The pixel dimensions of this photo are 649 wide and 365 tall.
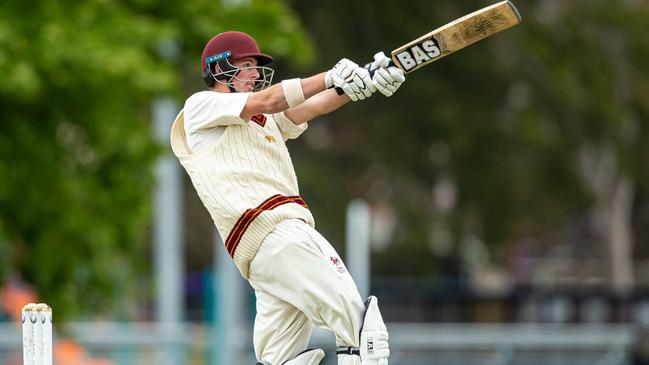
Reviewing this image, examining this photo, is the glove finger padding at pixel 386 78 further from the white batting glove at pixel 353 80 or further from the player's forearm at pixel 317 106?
the player's forearm at pixel 317 106

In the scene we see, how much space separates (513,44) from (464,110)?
1.72 metres

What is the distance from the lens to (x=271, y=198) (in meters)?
7.54

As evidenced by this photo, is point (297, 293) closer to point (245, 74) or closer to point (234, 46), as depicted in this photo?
point (245, 74)

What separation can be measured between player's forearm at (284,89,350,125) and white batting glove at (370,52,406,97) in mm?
393

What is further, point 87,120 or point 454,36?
point 87,120

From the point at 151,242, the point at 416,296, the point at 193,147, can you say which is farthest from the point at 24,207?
the point at 151,242

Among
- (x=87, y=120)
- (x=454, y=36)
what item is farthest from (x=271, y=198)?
(x=87, y=120)

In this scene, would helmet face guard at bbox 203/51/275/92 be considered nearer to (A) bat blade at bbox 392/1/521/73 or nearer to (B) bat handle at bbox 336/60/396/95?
(B) bat handle at bbox 336/60/396/95

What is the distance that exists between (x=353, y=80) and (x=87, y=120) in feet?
32.5

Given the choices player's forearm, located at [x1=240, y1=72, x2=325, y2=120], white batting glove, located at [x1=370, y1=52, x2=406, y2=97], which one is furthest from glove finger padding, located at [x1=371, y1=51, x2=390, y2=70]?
player's forearm, located at [x1=240, y1=72, x2=325, y2=120]

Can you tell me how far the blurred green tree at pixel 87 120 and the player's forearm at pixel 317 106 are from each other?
7687mm

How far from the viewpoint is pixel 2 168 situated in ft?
53.5

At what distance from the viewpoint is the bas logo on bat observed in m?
7.32

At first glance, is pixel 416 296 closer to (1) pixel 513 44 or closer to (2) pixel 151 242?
(1) pixel 513 44
